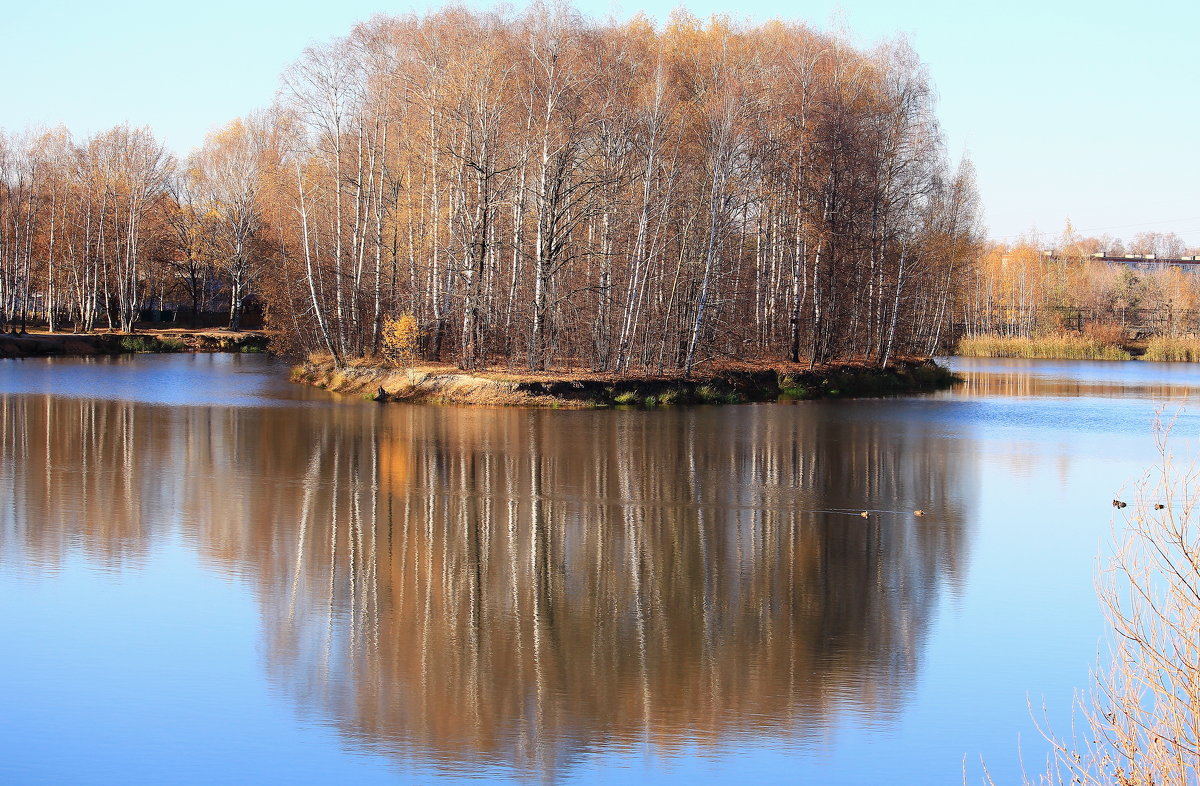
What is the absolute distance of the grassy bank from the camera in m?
29.9

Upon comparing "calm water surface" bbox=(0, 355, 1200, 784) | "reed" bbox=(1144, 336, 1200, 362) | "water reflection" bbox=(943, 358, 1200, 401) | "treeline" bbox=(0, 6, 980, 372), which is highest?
"treeline" bbox=(0, 6, 980, 372)

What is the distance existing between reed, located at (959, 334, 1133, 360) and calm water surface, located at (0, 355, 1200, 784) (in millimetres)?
56710

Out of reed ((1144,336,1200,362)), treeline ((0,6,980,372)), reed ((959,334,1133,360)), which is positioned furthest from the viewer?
reed ((959,334,1133,360))

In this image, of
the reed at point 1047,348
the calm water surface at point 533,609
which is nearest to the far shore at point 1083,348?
the reed at point 1047,348

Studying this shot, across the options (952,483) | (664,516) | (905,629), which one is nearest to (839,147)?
(952,483)

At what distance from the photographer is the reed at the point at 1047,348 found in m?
74.1

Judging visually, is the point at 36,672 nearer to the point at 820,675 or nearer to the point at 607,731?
the point at 607,731

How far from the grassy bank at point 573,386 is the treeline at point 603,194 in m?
1.33

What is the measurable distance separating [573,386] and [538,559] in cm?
1803

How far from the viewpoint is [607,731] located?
7.45m

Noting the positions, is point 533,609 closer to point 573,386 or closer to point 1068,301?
point 573,386

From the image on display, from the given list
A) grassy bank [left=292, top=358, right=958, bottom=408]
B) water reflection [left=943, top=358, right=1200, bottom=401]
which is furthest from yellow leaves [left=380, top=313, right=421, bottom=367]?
water reflection [left=943, top=358, right=1200, bottom=401]

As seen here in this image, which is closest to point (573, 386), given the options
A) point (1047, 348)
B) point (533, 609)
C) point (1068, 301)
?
point (533, 609)

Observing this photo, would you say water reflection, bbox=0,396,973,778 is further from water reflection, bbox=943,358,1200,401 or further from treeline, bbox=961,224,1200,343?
treeline, bbox=961,224,1200,343
